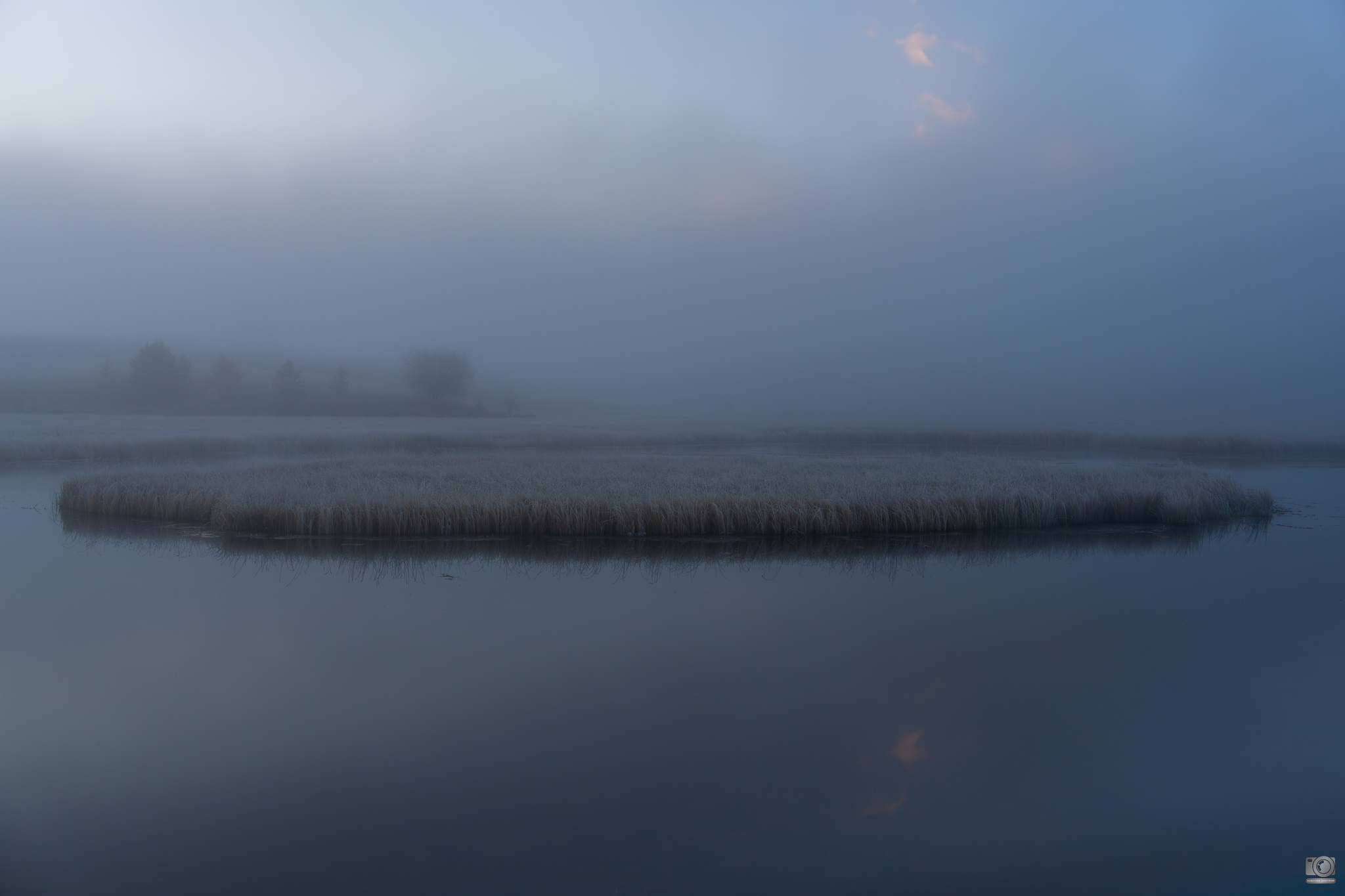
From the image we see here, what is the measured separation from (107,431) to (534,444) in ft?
63.6

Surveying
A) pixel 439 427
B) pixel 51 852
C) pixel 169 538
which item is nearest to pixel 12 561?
pixel 169 538

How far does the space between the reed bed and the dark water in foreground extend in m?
2.94

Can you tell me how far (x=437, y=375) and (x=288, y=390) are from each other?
13672 mm

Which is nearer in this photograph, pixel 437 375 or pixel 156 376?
pixel 156 376

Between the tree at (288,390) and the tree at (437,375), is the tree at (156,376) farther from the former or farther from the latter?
the tree at (437,375)

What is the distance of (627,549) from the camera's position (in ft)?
41.2

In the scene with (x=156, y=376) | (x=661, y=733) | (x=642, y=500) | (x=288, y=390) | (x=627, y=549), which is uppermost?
(x=156, y=376)

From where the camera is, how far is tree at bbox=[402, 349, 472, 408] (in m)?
72.6

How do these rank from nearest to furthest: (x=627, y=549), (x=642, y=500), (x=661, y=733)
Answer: (x=661, y=733), (x=627, y=549), (x=642, y=500)

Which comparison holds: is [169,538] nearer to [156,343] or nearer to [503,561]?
[503,561]

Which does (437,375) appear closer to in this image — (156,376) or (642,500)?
(156,376)

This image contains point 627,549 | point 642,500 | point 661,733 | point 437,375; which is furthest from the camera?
point 437,375

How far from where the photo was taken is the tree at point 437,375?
238ft

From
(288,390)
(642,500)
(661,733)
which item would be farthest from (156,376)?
(661,733)
